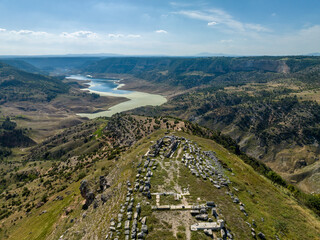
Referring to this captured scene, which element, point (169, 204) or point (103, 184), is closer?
point (169, 204)

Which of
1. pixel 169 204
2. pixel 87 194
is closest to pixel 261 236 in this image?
pixel 169 204

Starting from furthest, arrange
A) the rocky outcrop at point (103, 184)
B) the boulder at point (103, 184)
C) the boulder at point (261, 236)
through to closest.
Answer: the boulder at point (103, 184), the rocky outcrop at point (103, 184), the boulder at point (261, 236)

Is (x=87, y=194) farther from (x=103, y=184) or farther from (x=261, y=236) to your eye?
(x=261, y=236)

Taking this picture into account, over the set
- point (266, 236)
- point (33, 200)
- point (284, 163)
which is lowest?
point (284, 163)

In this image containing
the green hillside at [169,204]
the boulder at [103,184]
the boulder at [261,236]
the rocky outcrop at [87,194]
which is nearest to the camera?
the boulder at [261,236]

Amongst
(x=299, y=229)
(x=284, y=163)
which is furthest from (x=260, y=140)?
(x=299, y=229)

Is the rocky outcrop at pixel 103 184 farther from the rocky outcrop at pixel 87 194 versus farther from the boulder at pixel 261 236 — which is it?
the boulder at pixel 261 236

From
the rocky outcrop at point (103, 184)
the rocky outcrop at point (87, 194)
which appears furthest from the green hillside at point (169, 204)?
the rocky outcrop at point (87, 194)

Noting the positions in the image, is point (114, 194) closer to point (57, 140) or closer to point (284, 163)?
point (284, 163)

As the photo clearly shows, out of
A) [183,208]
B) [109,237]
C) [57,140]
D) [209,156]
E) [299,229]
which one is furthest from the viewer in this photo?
[57,140]

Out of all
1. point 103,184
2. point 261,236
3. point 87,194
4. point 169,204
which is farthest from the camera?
point 103,184

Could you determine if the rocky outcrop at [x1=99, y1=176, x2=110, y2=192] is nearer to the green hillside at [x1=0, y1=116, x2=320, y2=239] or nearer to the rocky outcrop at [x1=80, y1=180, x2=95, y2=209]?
the green hillside at [x1=0, y1=116, x2=320, y2=239]
